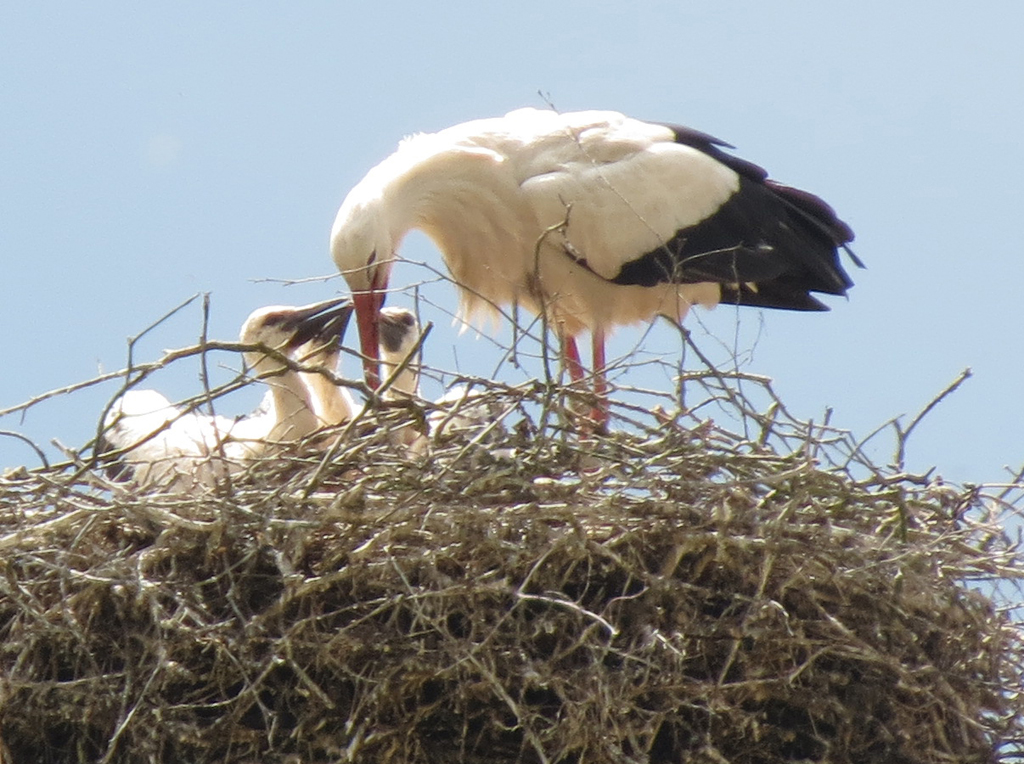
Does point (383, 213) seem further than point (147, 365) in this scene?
Yes

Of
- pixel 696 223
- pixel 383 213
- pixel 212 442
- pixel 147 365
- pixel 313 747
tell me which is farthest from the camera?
pixel 696 223

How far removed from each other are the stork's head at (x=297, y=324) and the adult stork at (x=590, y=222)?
24cm

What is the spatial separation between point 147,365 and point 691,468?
1.13m

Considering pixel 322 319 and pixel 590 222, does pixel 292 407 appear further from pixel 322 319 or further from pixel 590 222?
pixel 590 222

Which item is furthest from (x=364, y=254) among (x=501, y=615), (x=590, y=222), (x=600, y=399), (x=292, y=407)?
(x=501, y=615)

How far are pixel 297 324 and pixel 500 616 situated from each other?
196 cm

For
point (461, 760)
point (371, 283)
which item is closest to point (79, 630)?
point (461, 760)

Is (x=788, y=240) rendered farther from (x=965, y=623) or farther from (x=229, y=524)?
(x=229, y=524)

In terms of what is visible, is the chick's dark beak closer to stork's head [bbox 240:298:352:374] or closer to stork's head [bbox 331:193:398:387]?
stork's head [bbox 240:298:352:374]

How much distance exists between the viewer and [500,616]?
322 cm

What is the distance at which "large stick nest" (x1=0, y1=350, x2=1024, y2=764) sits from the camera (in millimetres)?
3188

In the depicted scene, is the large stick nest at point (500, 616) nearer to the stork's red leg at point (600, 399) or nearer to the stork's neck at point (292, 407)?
the stork's red leg at point (600, 399)

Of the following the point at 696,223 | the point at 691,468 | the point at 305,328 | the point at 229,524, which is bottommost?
the point at 229,524

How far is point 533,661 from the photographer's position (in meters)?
3.20
